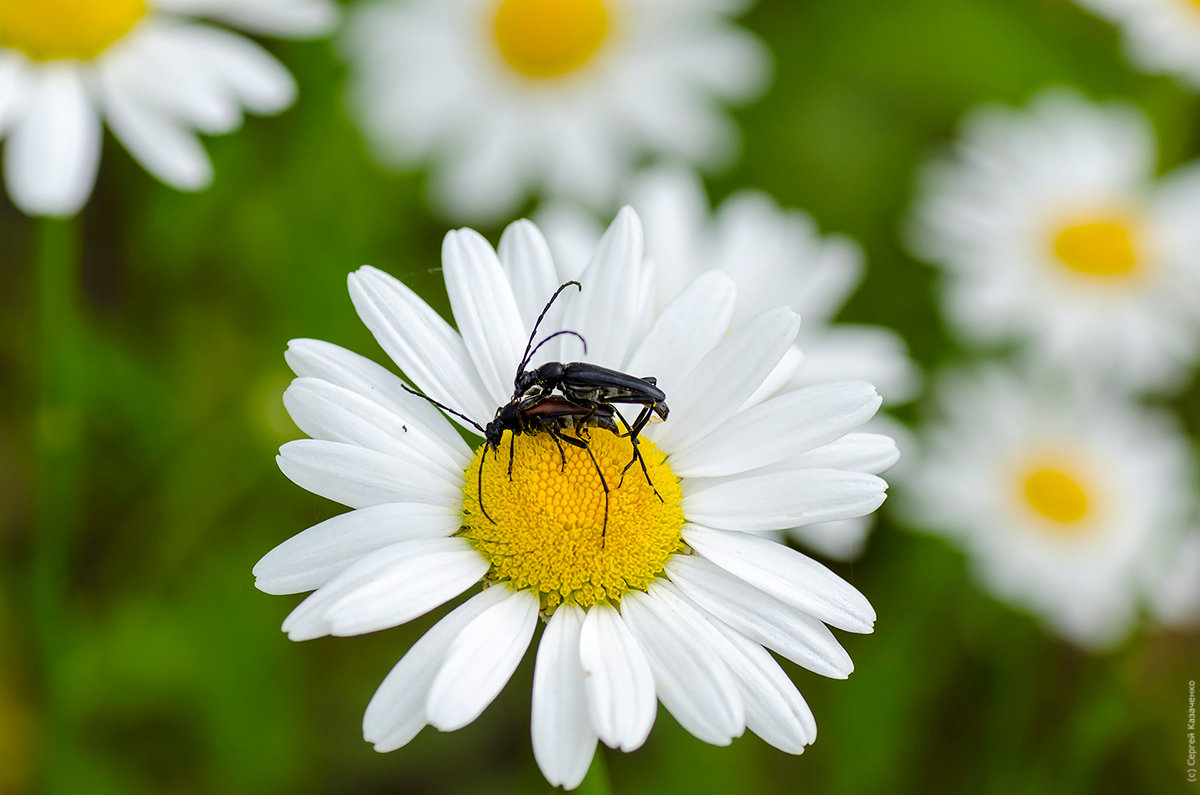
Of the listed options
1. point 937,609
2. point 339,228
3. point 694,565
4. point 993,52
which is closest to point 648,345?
point 694,565

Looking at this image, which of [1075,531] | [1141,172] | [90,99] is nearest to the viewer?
[90,99]

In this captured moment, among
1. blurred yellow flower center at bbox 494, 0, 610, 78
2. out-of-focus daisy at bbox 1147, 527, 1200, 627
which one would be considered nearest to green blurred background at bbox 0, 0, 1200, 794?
out-of-focus daisy at bbox 1147, 527, 1200, 627

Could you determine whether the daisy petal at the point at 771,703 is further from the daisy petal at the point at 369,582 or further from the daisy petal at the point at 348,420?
the daisy petal at the point at 348,420

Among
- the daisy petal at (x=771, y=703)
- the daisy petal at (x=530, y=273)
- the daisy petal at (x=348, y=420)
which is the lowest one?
the daisy petal at (x=771, y=703)

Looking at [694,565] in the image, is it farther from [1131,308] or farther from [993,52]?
[993,52]

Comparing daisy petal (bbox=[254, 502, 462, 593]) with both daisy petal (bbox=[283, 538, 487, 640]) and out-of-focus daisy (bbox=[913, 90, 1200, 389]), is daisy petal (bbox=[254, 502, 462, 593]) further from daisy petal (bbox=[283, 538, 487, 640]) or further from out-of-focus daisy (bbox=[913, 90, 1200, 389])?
out-of-focus daisy (bbox=[913, 90, 1200, 389])

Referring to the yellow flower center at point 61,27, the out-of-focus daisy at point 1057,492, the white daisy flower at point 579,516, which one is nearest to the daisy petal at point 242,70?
the yellow flower center at point 61,27
